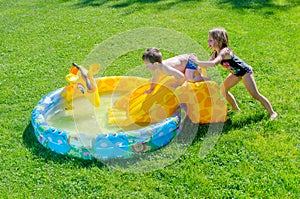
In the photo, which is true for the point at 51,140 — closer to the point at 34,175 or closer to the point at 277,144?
the point at 34,175

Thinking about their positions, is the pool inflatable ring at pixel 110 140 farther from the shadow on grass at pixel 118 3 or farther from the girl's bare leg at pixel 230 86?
the shadow on grass at pixel 118 3

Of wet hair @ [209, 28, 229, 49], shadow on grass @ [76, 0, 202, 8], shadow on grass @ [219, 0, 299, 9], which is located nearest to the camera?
wet hair @ [209, 28, 229, 49]

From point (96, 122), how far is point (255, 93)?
195 cm

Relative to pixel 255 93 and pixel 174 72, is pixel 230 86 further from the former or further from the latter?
pixel 174 72

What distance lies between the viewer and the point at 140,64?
6910mm

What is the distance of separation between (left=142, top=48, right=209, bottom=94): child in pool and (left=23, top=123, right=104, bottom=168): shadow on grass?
1196 mm

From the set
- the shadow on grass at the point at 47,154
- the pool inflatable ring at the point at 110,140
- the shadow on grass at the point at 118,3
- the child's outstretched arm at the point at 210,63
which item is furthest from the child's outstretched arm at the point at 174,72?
the shadow on grass at the point at 118,3

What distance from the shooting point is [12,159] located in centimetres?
469

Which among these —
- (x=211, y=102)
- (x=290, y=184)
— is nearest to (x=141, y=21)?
(x=211, y=102)

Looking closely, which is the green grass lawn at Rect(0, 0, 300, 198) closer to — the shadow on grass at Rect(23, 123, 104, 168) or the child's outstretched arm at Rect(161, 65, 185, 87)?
the shadow on grass at Rect(23, 123, 104, 168)

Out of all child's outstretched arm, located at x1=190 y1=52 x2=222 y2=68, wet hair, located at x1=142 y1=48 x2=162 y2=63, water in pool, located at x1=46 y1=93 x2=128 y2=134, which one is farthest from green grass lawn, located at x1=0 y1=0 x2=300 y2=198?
wet hair, located at x1=142 y1=48 x2=162 y2=63

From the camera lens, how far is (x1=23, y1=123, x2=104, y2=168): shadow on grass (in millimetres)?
4488

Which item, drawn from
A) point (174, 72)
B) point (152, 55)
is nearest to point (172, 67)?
point (174, 72)

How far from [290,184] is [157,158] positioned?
133 cm
